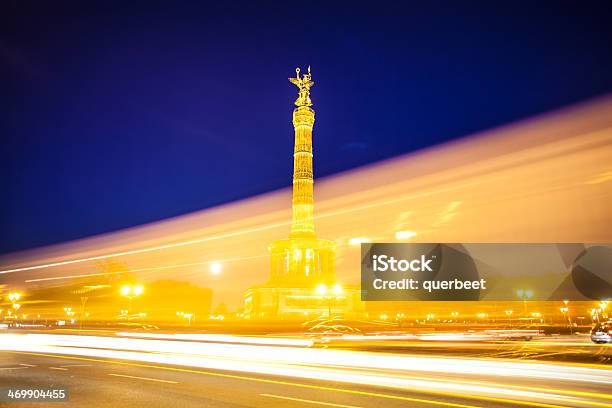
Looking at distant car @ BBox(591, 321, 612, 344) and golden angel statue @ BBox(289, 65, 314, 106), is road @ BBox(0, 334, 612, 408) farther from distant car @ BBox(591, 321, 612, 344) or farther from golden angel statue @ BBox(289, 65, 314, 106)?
golden angel statue @ BBox(289, 65, 314, 106)

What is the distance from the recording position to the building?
200 feet

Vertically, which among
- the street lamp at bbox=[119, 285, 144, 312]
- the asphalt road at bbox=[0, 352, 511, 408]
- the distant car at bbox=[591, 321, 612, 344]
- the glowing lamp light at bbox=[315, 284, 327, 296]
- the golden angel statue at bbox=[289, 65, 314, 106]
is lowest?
the asphalt road at bbox=[0, 352, 511, 408]

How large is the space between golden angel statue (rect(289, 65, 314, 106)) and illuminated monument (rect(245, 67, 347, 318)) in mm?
135

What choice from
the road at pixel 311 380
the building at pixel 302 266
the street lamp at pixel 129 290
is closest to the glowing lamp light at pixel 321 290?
the building at pixel 302 266

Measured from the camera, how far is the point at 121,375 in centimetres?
1165

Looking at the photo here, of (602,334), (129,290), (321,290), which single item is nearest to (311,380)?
(602,334)

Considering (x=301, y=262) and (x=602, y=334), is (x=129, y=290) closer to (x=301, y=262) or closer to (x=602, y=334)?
(x=301, y=262)

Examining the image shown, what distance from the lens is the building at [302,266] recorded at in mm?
61031

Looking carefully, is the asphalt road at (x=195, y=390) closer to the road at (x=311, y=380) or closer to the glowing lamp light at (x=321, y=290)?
the road at (x=311, y=380)

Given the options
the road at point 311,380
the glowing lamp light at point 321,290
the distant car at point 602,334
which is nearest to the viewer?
the road at point 311,380

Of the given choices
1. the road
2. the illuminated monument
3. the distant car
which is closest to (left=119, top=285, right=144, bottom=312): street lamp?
the illuminated monument

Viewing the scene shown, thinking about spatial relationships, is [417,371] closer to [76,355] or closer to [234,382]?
[234,382]

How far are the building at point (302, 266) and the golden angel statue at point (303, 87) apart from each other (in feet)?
0.44

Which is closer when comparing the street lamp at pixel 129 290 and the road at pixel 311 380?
the road at pixel 311 380
